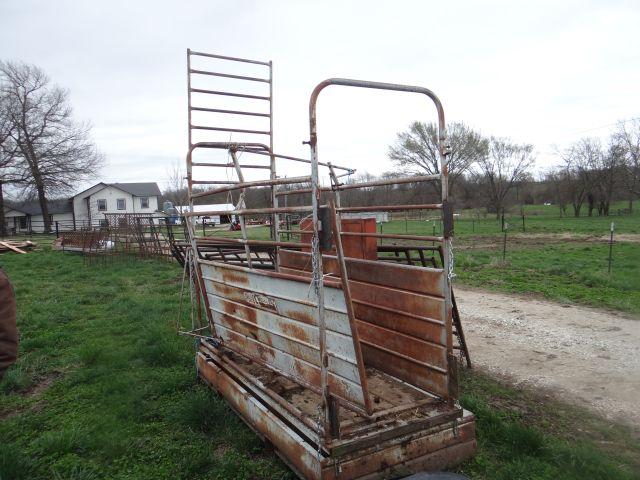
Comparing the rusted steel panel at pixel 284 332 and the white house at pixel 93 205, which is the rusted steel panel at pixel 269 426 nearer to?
the rusted steel panel at pixel 284 332

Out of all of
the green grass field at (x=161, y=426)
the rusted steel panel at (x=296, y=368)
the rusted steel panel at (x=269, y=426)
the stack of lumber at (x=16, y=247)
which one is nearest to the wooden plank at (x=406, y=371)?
the green grass field at (x=161, y=426)

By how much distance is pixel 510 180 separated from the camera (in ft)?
158

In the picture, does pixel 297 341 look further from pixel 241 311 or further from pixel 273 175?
pixel 273 175

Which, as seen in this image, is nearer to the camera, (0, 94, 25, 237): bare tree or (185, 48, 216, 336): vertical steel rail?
(185, 48, 216, 336): vertical steel rail

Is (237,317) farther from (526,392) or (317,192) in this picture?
(526,392)

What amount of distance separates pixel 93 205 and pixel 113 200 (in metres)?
2.41

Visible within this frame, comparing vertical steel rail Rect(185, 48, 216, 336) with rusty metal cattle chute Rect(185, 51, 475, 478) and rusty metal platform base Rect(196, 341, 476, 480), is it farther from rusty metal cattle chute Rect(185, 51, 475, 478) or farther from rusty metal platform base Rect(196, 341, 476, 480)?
rusty metal platform base Rect(196, 341, 476, 480)

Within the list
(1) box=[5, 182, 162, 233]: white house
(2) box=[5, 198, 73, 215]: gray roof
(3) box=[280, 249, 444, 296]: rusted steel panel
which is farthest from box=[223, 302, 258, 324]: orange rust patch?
(2) box=[5, 198, 73, 215]: gray roof

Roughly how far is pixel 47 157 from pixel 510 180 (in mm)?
43835

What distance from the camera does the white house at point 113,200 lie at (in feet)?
192

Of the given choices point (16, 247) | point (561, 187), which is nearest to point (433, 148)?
point (561, 187)

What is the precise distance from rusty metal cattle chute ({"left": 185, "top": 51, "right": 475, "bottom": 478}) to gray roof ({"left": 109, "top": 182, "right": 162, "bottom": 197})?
61.0 m

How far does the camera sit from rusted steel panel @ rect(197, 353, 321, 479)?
2702 mm

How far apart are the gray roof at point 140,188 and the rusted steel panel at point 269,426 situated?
200ft
